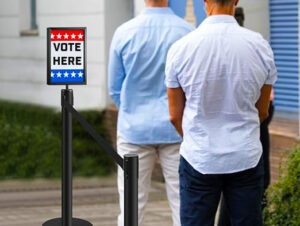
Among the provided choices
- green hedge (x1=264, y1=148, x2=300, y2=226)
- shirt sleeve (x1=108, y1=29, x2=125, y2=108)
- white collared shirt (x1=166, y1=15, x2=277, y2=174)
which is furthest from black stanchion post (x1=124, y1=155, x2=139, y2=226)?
A: shirt sleeve (x1=108, y1=29, x2=125, y2=108)

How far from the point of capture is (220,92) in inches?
183

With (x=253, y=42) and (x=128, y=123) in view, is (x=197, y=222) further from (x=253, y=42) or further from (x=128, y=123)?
(x=128, y=123)

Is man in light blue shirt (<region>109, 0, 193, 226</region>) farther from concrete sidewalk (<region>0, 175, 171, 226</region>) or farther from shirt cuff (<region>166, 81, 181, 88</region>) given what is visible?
concrete sidewalk (<region>0, 175, 171, 226</region>)

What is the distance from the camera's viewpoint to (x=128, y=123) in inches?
239

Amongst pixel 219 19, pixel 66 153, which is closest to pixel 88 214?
pixel 66 153

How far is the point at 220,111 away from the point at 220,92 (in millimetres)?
92

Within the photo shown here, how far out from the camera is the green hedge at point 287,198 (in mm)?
5750

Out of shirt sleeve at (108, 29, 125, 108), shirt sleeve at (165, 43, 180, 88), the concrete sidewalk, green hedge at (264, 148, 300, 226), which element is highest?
shirt sleeve at (165, 43, 180, 88)

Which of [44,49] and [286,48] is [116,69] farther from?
[44,49]

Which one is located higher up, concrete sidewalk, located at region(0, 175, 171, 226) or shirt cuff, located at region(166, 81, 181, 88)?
shirt cuff, located at region(166, 81, 181, 88)

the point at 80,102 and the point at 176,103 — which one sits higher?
the point at 176,103

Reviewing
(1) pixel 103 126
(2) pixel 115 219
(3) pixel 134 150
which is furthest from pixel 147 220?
(1) pixel 103 126

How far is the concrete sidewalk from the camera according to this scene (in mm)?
8414

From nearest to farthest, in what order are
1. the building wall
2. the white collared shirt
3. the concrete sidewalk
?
the white collared shirt, the concrete sidewalk, the building wall
